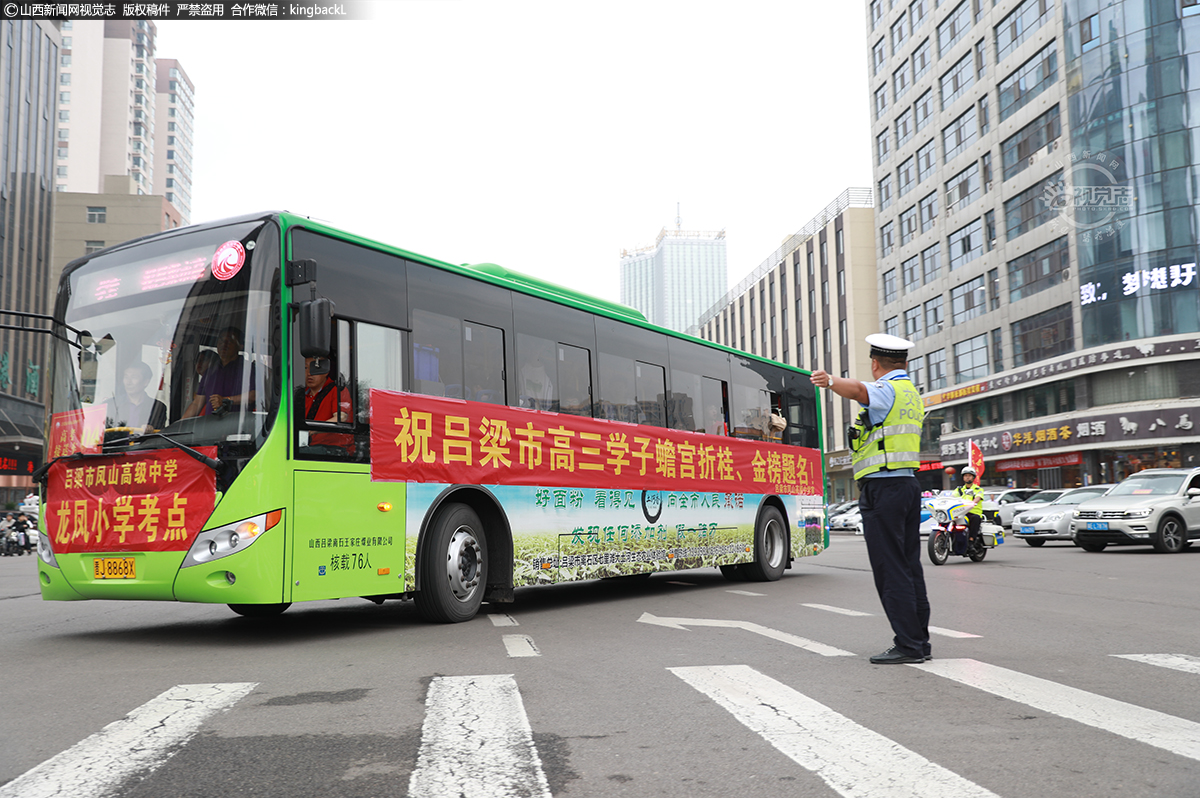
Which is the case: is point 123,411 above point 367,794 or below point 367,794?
above

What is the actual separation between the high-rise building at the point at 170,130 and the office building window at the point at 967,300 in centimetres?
12073

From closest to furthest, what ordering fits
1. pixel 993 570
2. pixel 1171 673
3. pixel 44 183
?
pixel 1171 673
pixel 993 570
pixel 44 183

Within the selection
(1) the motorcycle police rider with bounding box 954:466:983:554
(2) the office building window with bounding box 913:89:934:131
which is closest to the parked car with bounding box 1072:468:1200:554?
(1) the motorcycle police rider with bounding box 954:466:983:554

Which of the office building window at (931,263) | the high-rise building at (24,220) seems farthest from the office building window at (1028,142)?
the high-rise building at (24,220)

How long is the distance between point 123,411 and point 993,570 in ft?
43.8

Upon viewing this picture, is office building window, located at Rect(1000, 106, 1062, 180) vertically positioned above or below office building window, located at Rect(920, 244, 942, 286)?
above

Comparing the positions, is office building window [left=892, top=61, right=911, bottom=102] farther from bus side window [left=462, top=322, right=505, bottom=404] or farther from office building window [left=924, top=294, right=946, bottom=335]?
bus side window [left=462, top=322, right=505, bottom=404]

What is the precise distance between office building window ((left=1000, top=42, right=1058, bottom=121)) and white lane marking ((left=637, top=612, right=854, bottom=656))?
1610 inches

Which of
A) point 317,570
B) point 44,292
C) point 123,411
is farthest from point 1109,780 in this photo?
point 44,292

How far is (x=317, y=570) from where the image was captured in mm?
7262

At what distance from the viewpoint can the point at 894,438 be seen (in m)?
6.21

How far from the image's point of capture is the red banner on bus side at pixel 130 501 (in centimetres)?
701

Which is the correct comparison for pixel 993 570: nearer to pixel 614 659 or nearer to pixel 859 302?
pixel 614 659

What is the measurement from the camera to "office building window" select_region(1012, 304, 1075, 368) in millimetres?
41375
